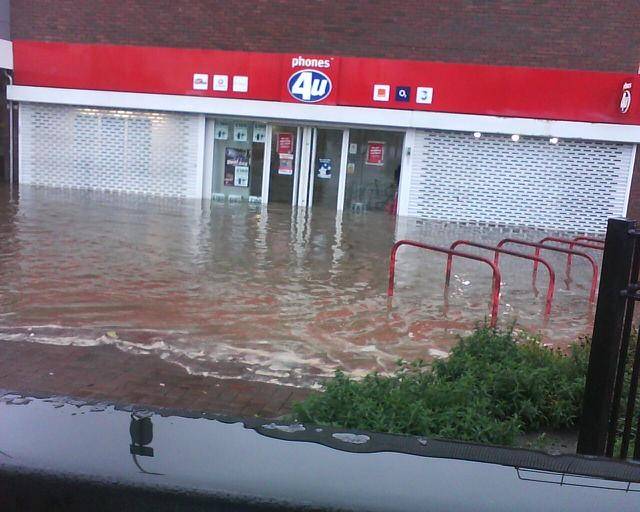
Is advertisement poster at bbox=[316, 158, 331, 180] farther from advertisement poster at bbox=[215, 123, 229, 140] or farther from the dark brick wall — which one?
the dark brick wall

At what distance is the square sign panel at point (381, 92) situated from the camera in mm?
16000

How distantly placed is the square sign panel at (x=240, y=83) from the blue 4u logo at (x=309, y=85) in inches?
43.6

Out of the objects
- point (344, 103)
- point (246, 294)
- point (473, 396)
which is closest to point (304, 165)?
point (344, 103)

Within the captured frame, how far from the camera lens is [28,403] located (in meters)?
2.31

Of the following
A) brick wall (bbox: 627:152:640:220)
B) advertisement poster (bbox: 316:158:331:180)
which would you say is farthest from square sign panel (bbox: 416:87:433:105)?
brick wall (bbox: 627:152:640:220)

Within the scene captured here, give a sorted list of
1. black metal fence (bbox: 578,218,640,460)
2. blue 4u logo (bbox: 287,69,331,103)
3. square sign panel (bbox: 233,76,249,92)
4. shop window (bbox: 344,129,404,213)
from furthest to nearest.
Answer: shop window (bbox: 344,129,404,213) → square sign panel (bbox: 233,76,249,92) → blue 4u logo (bbox: 287,69,331,103) → black metal fence (bbox: 578,218,640,460)

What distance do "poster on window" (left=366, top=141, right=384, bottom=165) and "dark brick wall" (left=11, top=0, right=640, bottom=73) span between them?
233 cm

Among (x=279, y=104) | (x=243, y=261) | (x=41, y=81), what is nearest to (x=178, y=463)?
(x=243, y=261)

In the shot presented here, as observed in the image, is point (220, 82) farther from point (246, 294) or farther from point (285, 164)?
point (246, 294)

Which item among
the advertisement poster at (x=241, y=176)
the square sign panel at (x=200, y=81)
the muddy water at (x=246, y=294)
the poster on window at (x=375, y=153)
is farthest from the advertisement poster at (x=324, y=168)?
the muddy water at (x=246, y=294)

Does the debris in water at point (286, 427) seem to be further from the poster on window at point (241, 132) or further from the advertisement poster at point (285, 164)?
the poster on window at point (241, 132)

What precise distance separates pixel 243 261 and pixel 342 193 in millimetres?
8231

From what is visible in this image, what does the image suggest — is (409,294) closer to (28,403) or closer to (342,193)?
(28,403)

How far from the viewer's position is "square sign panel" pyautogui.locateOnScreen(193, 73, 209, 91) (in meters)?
16.6
